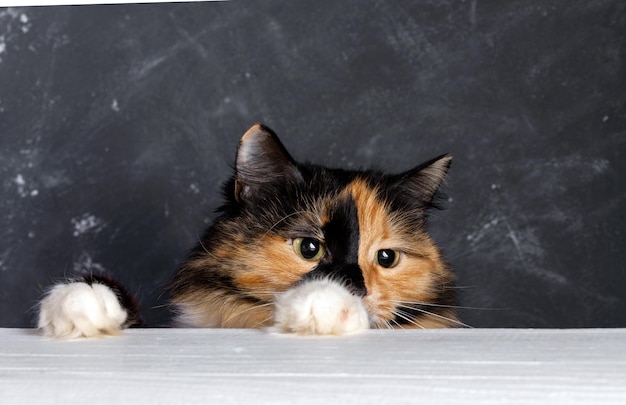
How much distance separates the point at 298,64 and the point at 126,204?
3.00 feet

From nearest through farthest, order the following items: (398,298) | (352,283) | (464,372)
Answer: (464,372) → (352,283) → (398,298)

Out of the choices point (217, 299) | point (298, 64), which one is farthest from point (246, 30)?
point (217, 299)

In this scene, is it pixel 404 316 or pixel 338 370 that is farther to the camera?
pixel 404 316

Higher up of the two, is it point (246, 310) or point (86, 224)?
point (86, 224)

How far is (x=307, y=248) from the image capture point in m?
2.38

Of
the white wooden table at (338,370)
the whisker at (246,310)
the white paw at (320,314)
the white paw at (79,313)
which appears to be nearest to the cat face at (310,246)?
the whisker at (246,310)

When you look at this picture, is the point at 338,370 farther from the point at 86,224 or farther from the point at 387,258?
the point at 86,224

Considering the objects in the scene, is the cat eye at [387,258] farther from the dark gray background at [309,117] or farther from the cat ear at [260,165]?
the dark gray background at [309,117]

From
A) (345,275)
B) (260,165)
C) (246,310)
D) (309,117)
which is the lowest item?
(246,310)

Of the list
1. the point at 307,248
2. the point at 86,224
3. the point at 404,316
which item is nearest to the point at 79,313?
the point at 307,248

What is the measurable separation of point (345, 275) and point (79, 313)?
694 mm

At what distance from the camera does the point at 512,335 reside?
4.50 ft

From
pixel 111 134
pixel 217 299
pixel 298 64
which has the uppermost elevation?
pixel 298 64

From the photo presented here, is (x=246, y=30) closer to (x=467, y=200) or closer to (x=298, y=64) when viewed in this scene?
(x=298, y=64)
